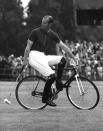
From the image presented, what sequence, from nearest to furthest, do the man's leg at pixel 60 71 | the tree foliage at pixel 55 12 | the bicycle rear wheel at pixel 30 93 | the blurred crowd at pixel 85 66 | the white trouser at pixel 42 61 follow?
1. the man's leg at pixel 60 71
2. the white trouser at pixel 42 61
3. the bicycle rear wheel at pixel 30 93
4. the blurred crowd at pixel 85 66
5. the tree foliage at pixel 55 12

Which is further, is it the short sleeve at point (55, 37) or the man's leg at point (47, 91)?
the man's leg at point (47, 91)

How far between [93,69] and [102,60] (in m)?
0.85

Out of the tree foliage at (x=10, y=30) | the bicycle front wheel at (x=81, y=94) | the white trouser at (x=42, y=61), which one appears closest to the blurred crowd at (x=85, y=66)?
the bicycle front wheel at (x=81, y=94)

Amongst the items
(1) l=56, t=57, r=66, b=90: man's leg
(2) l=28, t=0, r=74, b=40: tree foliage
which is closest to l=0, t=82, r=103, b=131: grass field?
(1) l=56, t=57, r=66, b=90: man's leg

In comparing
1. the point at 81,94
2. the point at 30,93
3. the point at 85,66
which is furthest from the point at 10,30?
the point at 81,94

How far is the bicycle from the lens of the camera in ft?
36.8

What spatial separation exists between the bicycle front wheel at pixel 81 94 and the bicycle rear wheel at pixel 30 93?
0.52m

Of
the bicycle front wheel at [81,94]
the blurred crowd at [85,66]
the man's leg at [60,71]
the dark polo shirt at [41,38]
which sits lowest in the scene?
the blurred crowd at [85,66]

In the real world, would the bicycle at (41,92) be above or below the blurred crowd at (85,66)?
above

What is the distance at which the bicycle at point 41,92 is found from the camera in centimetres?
1122

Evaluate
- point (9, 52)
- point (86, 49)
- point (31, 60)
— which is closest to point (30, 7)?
point (9, 52)

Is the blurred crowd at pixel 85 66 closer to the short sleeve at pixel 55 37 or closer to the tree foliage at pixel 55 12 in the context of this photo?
the short sleeve at pixel 55 37

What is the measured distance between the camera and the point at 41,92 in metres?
11.4

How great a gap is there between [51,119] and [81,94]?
73.0 inches
